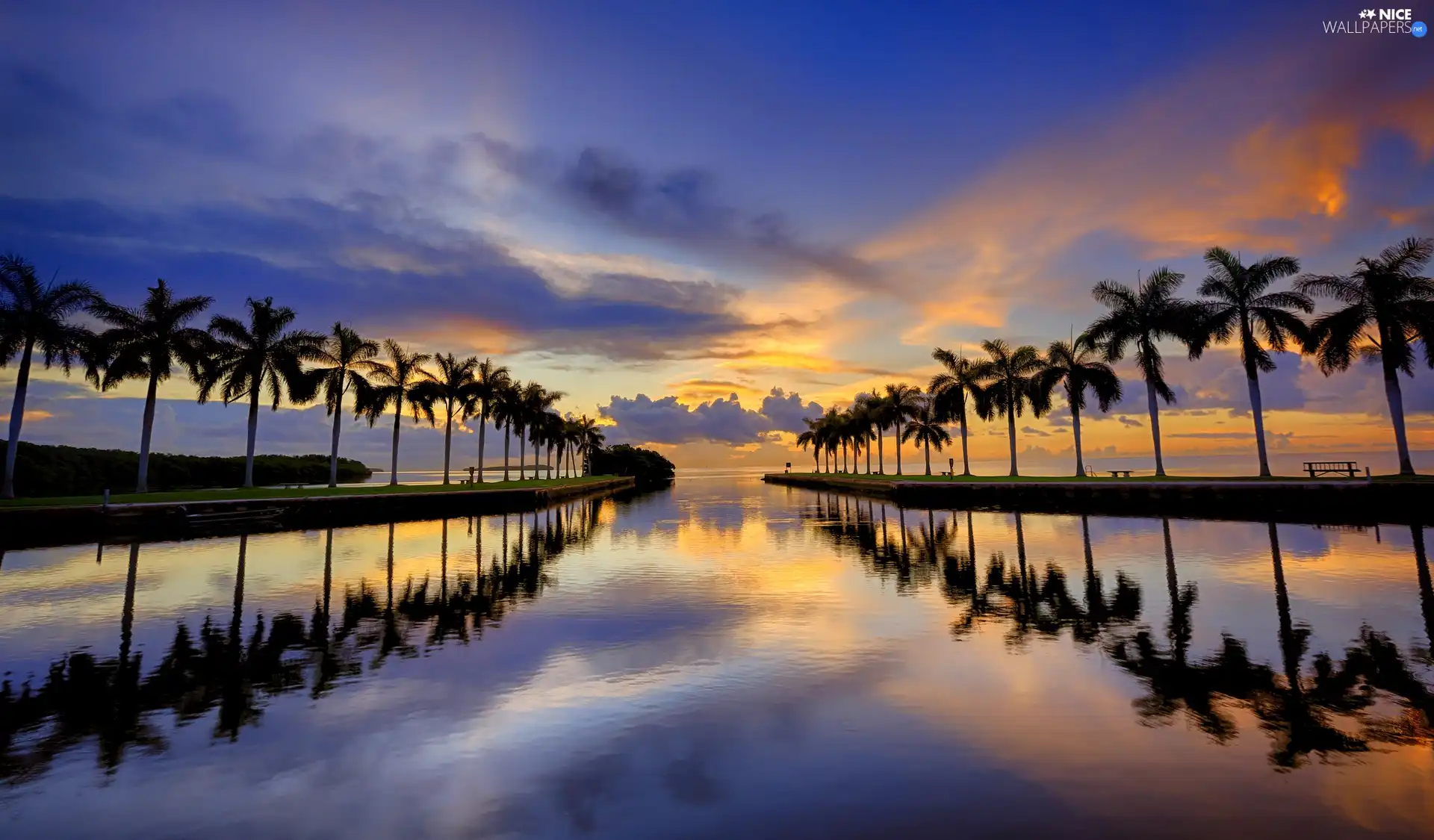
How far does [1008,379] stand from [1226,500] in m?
27.1

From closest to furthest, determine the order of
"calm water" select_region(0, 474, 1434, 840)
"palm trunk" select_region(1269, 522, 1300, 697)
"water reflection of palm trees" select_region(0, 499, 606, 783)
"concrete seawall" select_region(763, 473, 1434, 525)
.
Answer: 1. "calm water" select_region(0, 474, 1434, 840)
2. "water reflection of palm trees" select_region(0, 499, 606, 783)
3. "palm trunk" select_region(1269, 522, 1300, 697)
4. "concrete seawall" select_region(763, 473, 1434, 525)

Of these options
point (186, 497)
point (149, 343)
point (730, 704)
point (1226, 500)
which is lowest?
point (730, 704)

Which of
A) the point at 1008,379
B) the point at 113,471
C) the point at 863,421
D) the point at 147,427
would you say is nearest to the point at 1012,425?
the point at 1008,379

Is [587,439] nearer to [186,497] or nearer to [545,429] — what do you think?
[545,429]

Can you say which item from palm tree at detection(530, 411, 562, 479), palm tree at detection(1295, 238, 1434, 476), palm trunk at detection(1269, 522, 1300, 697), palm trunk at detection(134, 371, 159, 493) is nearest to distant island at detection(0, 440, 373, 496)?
palm trunk at detection(134, 371, 159, 493)

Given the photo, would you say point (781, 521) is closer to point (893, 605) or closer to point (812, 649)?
point (893, 605)

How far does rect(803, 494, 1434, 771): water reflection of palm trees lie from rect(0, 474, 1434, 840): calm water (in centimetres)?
7

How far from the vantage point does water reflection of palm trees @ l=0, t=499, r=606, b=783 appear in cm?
842

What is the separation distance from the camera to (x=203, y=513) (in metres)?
34.4

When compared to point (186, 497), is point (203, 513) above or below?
below

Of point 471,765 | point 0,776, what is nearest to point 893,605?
point 471,765

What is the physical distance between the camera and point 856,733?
26.6ft

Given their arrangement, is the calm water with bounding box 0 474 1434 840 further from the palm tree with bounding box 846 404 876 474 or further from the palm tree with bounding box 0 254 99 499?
the palm tree with bounding box 846 404 876 474

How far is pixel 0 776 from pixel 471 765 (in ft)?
17.0
